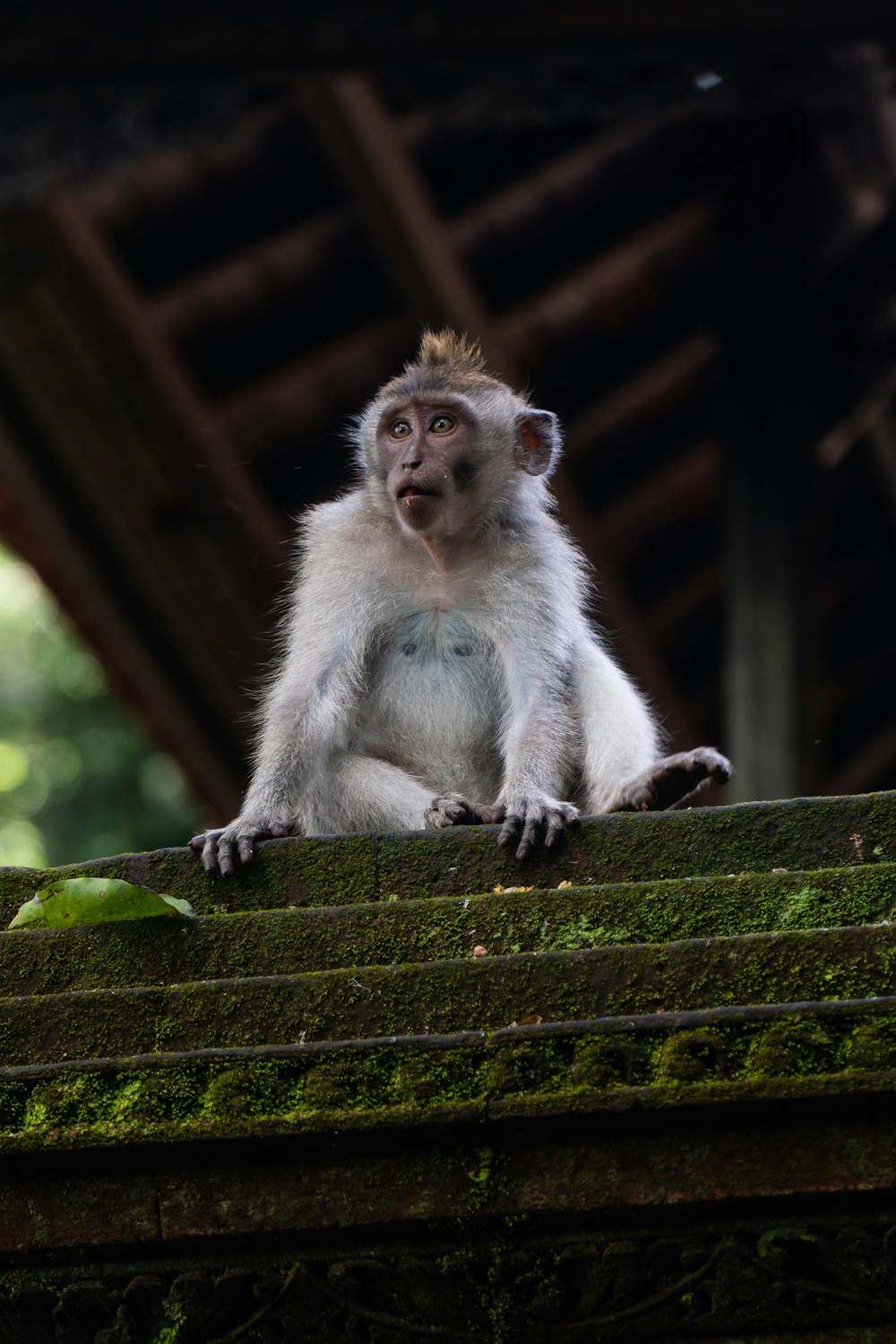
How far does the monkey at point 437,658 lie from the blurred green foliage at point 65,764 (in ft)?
47.1

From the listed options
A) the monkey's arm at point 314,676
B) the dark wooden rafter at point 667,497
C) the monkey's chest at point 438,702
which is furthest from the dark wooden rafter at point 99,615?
the monkey's chest at point 438,702

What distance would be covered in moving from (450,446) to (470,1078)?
307 centimetres

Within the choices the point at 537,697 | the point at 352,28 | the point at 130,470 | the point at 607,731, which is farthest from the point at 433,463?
the point at 130,470

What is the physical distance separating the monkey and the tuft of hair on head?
0.12 m

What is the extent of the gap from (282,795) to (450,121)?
3487 millimetres

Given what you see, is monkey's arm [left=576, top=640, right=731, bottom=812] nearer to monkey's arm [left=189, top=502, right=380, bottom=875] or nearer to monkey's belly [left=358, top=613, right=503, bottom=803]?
monkey's belly [left=358, top=613, right=503, bottom=803]

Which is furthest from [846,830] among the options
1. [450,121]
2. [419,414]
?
[450,121]

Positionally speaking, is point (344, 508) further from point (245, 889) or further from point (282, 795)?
point (245, 889)

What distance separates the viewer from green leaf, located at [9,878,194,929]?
3.43 m

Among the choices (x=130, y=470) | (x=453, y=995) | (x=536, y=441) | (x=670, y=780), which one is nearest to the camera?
(x=453, y=995)

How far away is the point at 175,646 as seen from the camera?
30.4 ft

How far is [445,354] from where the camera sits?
5.99 meters

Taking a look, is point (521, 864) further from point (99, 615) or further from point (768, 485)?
point (768, 485)

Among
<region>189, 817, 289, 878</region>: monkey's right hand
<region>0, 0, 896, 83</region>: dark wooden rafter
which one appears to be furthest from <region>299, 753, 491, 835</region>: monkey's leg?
<region>0, 0, 896, 83</region>: dark wooden rafter
